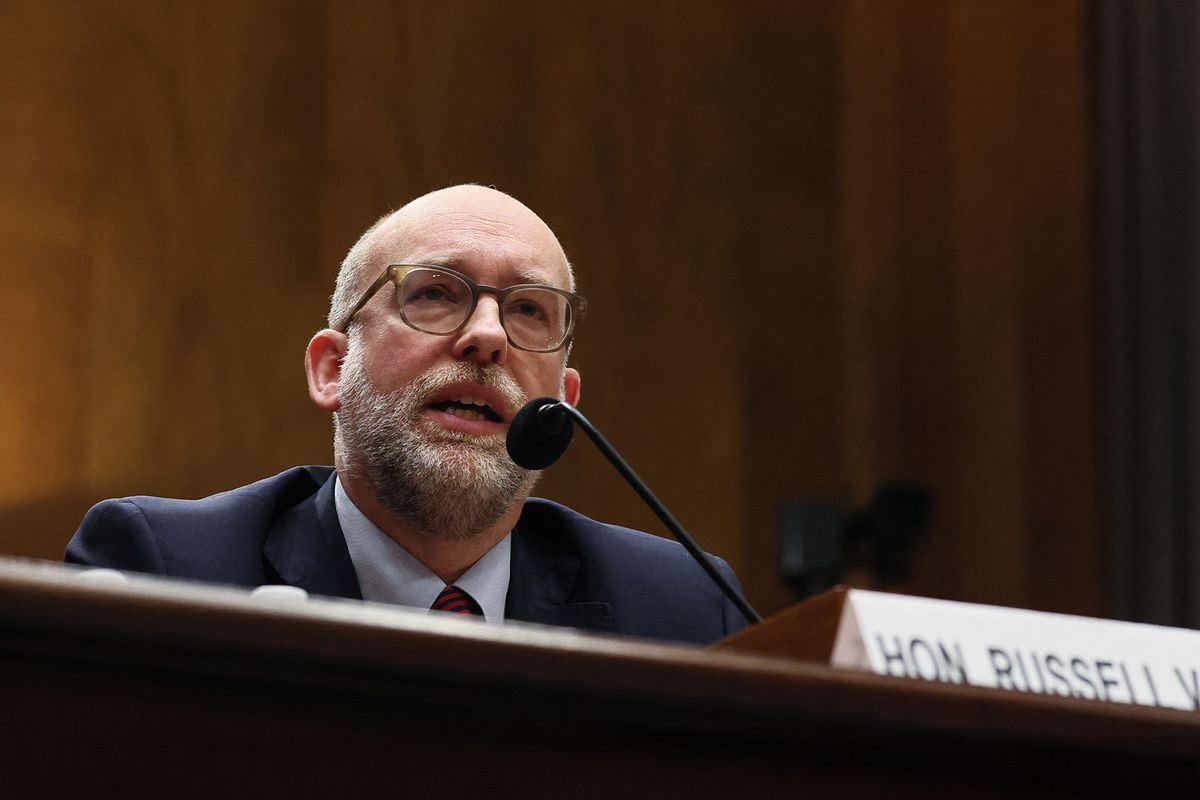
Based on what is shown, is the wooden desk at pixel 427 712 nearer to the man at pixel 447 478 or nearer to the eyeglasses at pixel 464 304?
the man at pixel 447 478

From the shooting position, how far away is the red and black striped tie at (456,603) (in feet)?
6.20

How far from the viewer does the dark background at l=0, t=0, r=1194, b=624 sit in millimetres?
3268

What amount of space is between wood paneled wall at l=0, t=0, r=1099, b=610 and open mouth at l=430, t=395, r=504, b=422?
155 cm

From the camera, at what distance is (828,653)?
3.11 ft

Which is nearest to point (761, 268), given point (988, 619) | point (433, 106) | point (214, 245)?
point (433, 106)

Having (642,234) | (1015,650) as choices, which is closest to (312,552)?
(1015,650)

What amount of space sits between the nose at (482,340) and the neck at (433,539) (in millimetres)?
196

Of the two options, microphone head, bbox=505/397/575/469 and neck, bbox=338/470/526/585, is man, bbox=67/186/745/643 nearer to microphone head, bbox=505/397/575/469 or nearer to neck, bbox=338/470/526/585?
Result: neck, bbox=338/470/526/585

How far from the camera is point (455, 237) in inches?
80.0

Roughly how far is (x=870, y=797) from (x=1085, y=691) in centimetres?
29

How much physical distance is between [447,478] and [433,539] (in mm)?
113

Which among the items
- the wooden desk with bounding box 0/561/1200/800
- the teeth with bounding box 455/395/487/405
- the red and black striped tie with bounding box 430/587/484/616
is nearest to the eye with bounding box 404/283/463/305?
the teeth with bounding box 455/395/487/405

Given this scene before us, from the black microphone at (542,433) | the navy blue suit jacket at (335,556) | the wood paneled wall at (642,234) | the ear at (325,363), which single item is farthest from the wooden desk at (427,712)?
the wood paneled wall at (642,234)

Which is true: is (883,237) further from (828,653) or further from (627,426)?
(828,653)
